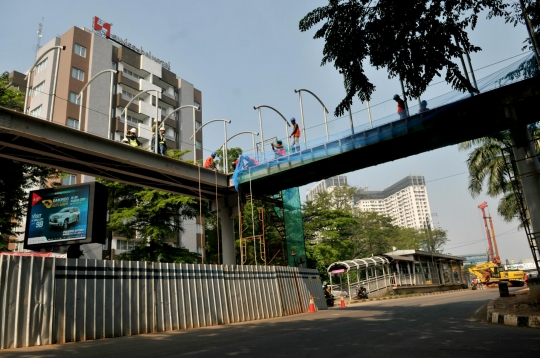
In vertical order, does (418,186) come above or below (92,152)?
above

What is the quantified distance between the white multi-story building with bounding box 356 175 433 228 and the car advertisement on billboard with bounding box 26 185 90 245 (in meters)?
125

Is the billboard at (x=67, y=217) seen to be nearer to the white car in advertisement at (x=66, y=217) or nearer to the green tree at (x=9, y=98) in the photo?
the white car in advertisement at (x=66, y=217)

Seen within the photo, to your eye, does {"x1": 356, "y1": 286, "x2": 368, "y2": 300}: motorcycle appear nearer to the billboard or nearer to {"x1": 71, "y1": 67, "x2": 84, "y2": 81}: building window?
the billboard

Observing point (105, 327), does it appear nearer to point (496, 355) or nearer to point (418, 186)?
point (496, 355)

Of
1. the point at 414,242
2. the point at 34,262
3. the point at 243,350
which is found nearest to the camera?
the point at 243,350

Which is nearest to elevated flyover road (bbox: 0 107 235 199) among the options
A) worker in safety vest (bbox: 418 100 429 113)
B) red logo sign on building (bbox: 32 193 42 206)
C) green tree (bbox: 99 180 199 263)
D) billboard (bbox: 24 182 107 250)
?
red logo sign on building (bbox: 32 193 42 206)

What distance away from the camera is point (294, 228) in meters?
23.3

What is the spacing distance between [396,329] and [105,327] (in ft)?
22.0

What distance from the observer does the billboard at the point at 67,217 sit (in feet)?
43.3

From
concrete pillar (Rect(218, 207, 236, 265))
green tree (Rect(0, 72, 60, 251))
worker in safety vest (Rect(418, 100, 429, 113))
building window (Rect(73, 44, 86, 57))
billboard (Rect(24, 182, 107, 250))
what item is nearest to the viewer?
billboard (Rect(24, 182, 107, 250))

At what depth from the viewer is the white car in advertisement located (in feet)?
43.8

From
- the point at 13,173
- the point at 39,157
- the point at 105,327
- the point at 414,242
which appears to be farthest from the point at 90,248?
the point at 414,242

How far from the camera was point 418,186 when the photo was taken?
14762 cm

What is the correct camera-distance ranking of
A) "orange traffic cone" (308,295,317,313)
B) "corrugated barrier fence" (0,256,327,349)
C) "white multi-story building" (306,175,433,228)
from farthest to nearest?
"white multi-story building" (306,175,433,228)
"orange traffic cone" (308,295,317,313)
"corrugated barrier fence" (0,256,327,349)
